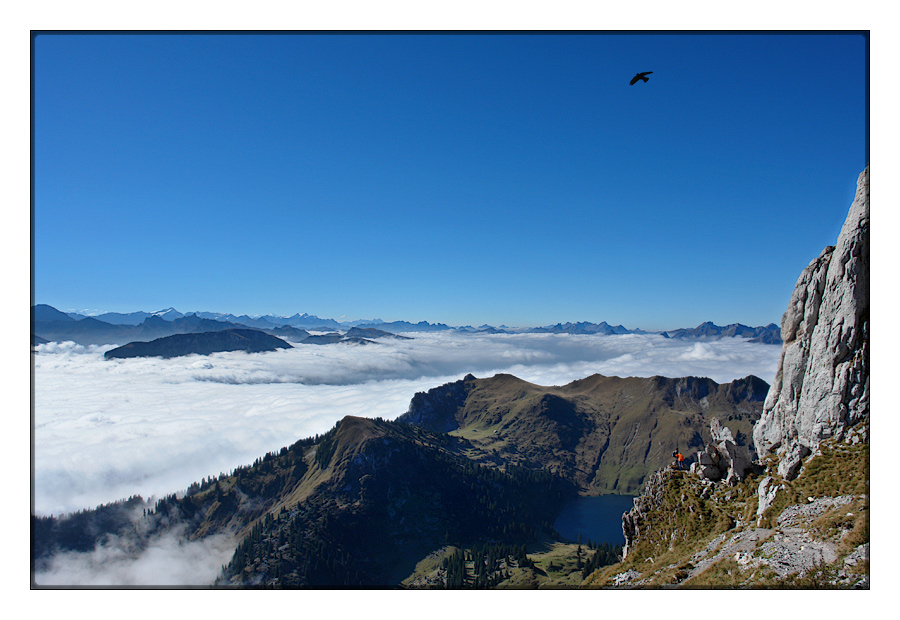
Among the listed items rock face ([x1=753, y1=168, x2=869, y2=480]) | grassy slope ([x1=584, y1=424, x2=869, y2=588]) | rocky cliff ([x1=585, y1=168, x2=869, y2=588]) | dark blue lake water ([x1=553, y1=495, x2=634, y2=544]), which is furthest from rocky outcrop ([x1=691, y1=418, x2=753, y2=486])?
dark blue lake water ([x1=553, y1=495, x2=634, y2=544])

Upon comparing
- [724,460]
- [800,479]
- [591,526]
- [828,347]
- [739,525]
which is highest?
[828,347]

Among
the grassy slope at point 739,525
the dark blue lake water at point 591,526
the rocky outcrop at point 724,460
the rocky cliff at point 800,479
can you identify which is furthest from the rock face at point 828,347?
the dark blue lake water at point 591,526

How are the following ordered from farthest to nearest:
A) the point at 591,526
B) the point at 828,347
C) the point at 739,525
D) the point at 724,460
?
the point at 591,526 → the point at 724,460 → the point at 739,525 → the point at 828,347

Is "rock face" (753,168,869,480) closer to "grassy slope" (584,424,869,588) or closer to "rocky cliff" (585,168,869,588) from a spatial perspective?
"rocky cliff" (585,168,869,588)

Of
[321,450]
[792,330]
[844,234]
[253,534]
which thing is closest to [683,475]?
[792,330]


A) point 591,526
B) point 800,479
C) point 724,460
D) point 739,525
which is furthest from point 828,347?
point 591,526

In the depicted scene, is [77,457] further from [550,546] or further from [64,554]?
[550,546]

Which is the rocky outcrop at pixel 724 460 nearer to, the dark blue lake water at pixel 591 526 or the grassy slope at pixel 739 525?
the grassy slope at pixel 739 525

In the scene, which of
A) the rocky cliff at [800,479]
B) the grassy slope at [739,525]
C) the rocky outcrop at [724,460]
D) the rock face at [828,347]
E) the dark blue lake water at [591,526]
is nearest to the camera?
the grassy slope at [739,525]

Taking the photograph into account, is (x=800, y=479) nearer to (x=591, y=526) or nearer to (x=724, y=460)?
(x=724, y=460)
